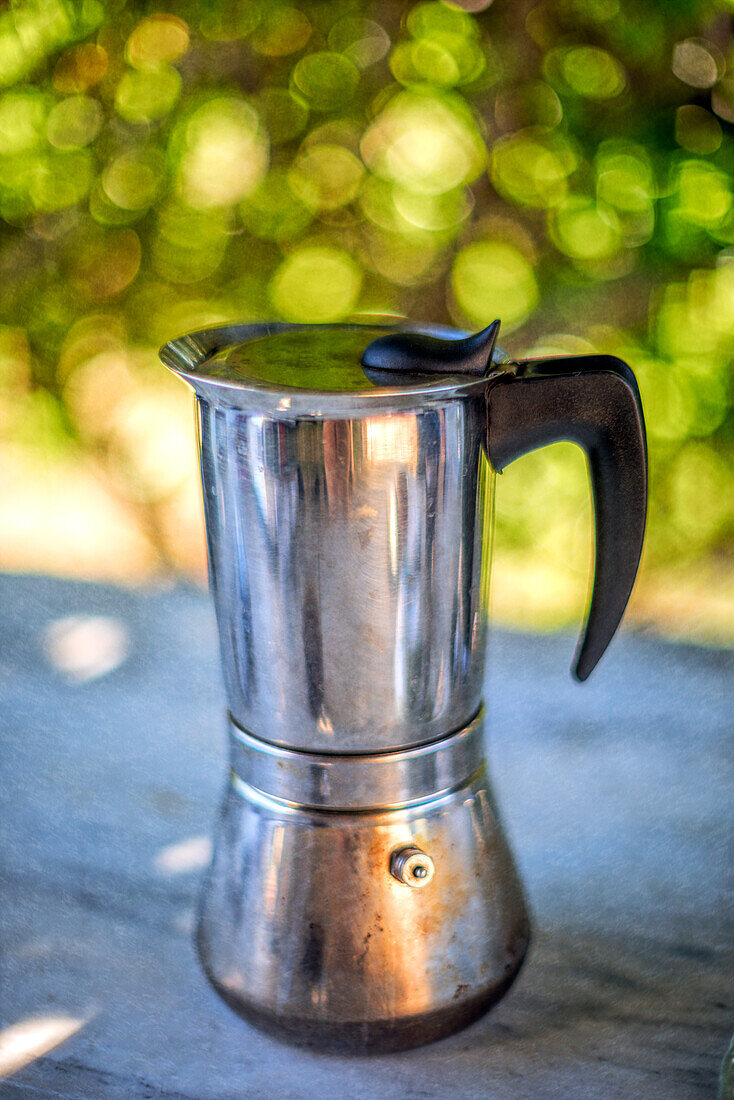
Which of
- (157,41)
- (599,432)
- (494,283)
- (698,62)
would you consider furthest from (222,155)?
(599,432)

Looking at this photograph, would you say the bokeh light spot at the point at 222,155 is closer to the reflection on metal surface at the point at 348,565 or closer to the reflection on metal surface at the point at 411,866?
the reflection on metal surface at the point at 348,565

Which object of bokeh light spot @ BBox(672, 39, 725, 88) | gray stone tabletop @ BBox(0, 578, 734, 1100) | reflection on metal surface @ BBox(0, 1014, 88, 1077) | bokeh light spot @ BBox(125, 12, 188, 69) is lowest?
gray stone tabletop @ BBox(0, 578, 734, 1100)

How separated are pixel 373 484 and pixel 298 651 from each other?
88mm

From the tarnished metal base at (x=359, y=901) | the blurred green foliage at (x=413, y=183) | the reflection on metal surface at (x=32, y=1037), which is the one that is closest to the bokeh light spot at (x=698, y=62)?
the blurred green foliage at (x=413, y=183)

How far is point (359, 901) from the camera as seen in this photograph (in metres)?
0.46

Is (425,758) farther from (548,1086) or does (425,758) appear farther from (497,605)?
(497,605)

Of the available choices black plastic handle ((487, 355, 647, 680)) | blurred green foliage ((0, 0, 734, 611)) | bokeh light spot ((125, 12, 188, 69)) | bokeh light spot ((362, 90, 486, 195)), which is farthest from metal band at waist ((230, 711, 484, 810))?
bokeh light spot ((125, 12, 188, 69))

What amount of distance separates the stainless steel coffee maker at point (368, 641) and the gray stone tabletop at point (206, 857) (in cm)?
3

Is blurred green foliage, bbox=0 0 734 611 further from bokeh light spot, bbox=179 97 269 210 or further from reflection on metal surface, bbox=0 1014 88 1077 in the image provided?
reflection on metal surface, bbox=0 1014 88 1077

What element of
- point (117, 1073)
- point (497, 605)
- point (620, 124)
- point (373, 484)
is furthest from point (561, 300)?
point (117, 1073)

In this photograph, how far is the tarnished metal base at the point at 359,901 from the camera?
46 centimetres

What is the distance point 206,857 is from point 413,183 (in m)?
0.67

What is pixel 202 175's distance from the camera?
0.98 metres

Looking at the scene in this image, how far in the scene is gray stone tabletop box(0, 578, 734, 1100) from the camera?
1.57 feet
